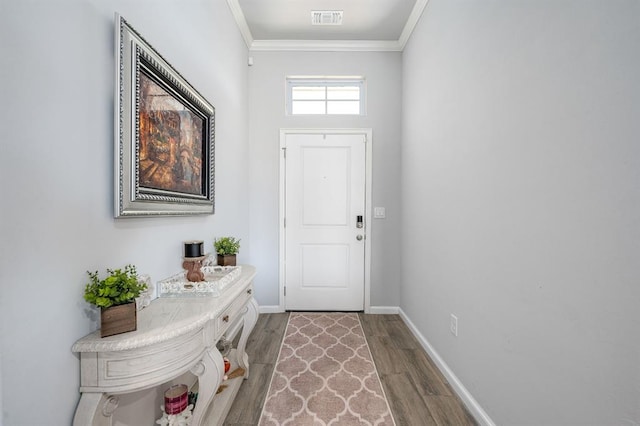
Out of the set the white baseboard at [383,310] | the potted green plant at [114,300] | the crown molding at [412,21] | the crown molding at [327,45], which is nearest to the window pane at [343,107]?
the crown molding at [327,45]

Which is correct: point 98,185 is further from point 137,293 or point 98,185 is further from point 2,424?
point 2,424

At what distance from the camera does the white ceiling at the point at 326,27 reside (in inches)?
94.4

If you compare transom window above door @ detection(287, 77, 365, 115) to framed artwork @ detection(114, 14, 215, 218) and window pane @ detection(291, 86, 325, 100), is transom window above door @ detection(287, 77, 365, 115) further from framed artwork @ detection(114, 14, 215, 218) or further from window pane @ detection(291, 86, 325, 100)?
framed artwork @ detection(114, 14, 215, 218)

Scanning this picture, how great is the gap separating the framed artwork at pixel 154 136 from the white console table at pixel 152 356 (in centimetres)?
45

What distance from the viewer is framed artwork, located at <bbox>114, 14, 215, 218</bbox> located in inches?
41.2

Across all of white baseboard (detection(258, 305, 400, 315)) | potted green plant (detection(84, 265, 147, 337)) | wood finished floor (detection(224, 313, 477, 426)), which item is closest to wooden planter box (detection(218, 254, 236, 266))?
wood finished floor (detection(224, 313, 477, 426))

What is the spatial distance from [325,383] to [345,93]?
2.91m

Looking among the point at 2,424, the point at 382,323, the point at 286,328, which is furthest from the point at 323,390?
the point at 2,424

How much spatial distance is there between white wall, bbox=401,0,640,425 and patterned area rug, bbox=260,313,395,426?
0.62 m

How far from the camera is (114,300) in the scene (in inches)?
35.4

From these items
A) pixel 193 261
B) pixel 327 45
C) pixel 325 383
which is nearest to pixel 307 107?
pixel 327 45

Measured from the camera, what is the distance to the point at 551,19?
3.43 feet

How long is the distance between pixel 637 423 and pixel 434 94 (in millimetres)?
2107

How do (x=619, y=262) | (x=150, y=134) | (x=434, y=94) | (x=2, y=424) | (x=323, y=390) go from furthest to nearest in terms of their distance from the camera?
(x=434, y=94) < (x=323, y=390) < (x=150, y=134) < (x=619, y=262) < (x=2, y=424)
